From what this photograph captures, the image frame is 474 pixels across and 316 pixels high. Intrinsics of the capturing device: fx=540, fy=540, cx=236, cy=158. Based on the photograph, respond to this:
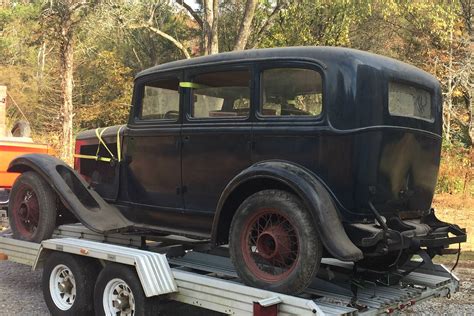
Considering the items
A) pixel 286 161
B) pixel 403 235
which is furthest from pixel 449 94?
pixel 286 161

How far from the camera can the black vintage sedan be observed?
396 centimetres

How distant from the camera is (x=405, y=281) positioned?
15.8 ft

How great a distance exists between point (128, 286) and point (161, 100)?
72.5 inches

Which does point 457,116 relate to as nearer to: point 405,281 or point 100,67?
point 405,281

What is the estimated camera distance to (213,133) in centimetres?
463

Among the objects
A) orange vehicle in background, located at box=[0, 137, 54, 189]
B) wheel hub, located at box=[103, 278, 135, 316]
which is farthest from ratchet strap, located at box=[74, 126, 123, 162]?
orange vehicle in background, located at box=[0, 137, 54, 189]

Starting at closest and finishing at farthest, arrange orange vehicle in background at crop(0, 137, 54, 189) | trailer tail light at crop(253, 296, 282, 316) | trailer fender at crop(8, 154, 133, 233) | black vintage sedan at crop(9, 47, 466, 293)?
trailer tail light at crop(253, 296, 282, 316), black vintage sedan at crop(9, 47, 466, 293), trailer fender at crop(8, 154, 133, 233), orange vehicle in background at crop(0, 137, 54, 189)

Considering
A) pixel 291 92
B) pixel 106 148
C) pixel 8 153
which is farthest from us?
pixel 8 153

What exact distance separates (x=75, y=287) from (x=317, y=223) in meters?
2.53

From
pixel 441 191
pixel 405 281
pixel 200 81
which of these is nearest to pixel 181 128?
pixel 200 81

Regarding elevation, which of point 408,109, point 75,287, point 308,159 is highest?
point 408,109

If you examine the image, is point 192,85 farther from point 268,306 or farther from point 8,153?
point 8,153

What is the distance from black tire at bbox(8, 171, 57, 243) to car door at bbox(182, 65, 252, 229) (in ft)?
5.60

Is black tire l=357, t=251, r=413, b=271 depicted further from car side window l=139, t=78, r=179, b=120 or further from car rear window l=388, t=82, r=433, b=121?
car side window l=139, t=78, r=179, b=120
